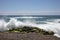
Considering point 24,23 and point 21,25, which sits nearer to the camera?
point 21,25

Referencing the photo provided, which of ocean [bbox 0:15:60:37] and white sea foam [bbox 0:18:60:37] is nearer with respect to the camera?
white sea foam [bbox 0:18:60:37]

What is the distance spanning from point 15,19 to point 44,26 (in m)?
1.02

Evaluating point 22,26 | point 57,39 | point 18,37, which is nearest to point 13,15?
point 22,26

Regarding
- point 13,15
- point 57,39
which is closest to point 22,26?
point 13,15

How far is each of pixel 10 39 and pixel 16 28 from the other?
2.75ft

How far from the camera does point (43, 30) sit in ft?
11.9

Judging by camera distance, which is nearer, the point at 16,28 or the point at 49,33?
the point at 49,33

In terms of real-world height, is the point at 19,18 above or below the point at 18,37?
above

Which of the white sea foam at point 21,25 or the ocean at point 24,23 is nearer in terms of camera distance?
the white sea foam at point 21,25

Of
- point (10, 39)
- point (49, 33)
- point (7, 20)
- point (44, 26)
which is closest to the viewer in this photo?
point (10, 39)

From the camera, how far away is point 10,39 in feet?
9.64

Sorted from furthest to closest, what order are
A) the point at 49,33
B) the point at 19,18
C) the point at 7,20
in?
the point at 19,18 < the point at 7,20 < the point at 49,33

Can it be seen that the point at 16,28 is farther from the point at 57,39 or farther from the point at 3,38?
the point at 57,39

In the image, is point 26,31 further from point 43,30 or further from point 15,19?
point 15,19
